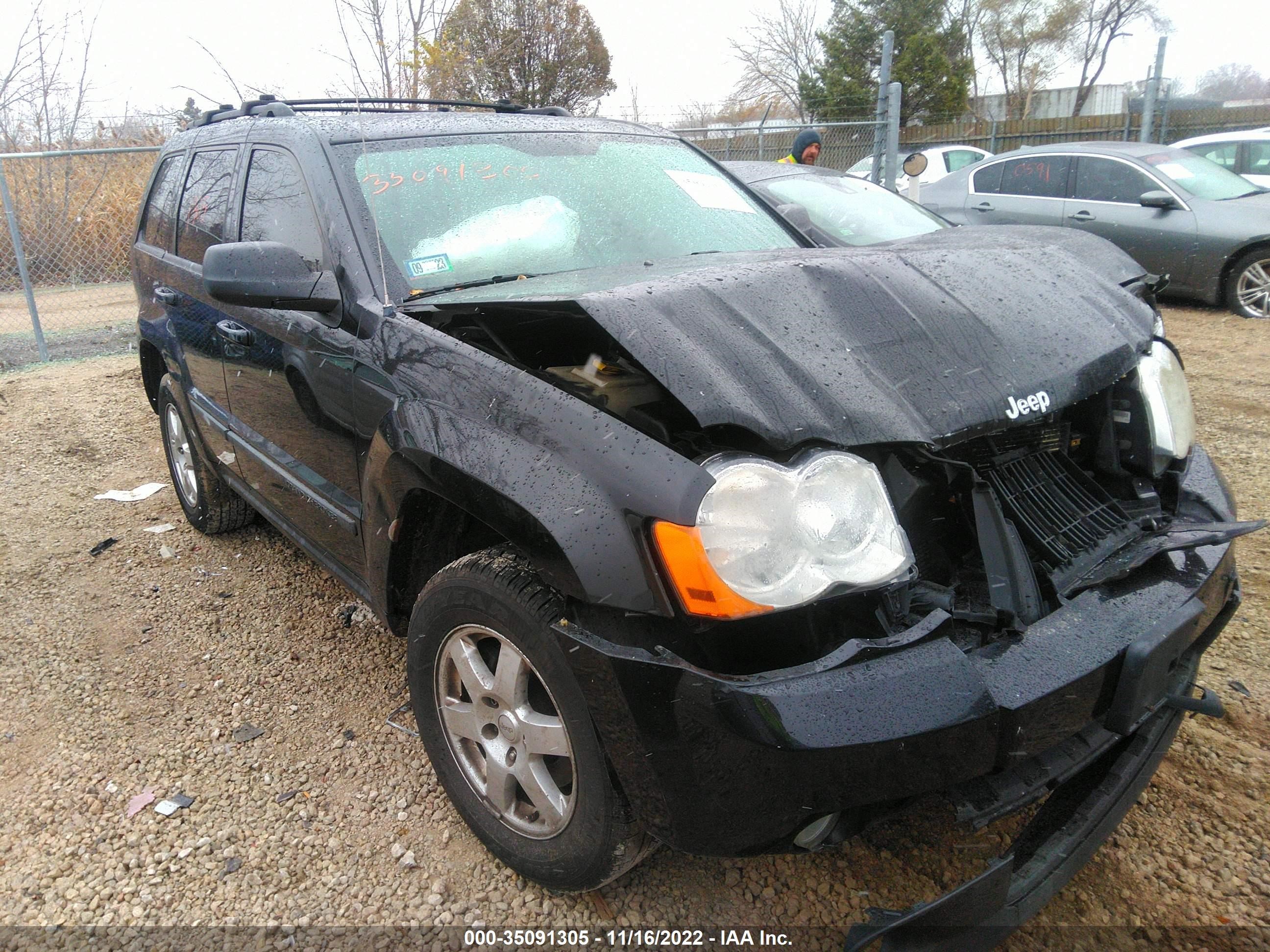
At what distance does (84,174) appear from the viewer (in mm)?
10461

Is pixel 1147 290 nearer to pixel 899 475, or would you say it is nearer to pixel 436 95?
pixel 899 475

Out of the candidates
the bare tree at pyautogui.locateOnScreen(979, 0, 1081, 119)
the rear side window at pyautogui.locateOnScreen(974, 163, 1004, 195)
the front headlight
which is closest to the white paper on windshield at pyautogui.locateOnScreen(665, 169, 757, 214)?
the front headlight

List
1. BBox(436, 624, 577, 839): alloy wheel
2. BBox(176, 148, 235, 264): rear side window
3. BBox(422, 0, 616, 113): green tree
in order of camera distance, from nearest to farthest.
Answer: BBox(436, 624, 577, 839): alloy wheel, BBox(176, 148, 235, 264): rear side window, BBox(422, 0, 616, 113): green tree

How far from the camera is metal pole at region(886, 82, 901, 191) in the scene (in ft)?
32.6

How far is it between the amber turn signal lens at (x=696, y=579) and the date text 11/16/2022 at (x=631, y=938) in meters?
0.89

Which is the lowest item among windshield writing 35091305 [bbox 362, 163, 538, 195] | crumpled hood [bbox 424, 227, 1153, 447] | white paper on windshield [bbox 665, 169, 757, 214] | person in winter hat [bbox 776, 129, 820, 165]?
crumpled hood [bbox 424, 227, 1153, 447]

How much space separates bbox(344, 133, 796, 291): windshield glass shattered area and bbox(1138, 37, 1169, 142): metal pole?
13.3m

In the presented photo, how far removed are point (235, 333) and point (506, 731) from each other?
1.88 m

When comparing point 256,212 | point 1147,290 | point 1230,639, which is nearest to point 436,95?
point 256,212

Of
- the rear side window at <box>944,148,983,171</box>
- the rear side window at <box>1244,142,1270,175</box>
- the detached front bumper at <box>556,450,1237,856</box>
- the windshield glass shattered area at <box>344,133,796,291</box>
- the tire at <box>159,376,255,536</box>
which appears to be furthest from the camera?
the rear side window at <box>944,148,983,171</box>

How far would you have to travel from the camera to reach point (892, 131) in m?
10.1

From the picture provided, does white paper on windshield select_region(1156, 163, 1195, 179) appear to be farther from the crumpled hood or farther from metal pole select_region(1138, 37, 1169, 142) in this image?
the crumpled hood

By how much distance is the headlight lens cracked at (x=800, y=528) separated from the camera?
1544mm

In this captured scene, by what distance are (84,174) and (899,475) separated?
1177cm
